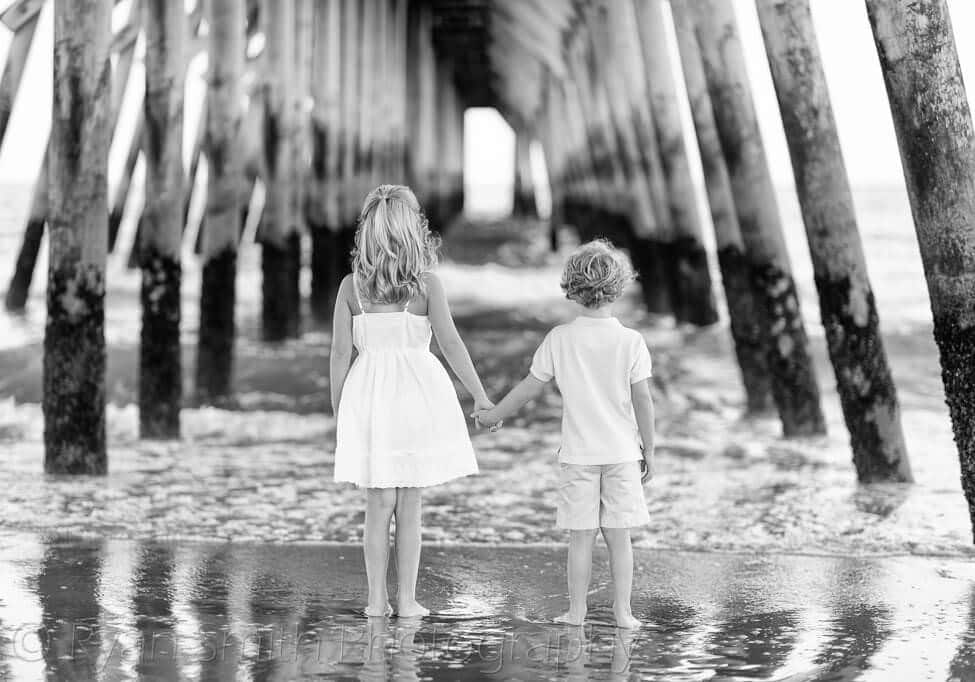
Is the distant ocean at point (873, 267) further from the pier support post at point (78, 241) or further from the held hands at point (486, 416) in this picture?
the held hands at point (486, 416)

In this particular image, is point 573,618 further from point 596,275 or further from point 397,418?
point 596,275

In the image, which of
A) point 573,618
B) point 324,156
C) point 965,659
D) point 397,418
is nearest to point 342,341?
point 397,418

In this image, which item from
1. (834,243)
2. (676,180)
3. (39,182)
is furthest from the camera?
(676,180)

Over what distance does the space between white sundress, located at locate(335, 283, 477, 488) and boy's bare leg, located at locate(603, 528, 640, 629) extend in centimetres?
42

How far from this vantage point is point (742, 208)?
24.5ft

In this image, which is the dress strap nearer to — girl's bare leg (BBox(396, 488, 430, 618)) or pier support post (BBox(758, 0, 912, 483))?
girl's bare leg (BBox(396, 488, 430, 618))

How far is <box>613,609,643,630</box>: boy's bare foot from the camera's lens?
11.5 ft

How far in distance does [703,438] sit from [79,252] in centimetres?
378

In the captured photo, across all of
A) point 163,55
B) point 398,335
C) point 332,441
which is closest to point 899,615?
point 398,335

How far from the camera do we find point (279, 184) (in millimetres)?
11648

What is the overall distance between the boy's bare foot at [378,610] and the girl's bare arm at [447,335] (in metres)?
0.59

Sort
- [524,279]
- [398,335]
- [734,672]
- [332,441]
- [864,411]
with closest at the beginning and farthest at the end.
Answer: [734,672]
[398,335]
[864,411]
[332,441]
[524,279]

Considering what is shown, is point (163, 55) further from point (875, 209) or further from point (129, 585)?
point (875, 209)

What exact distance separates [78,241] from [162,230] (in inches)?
59.0
